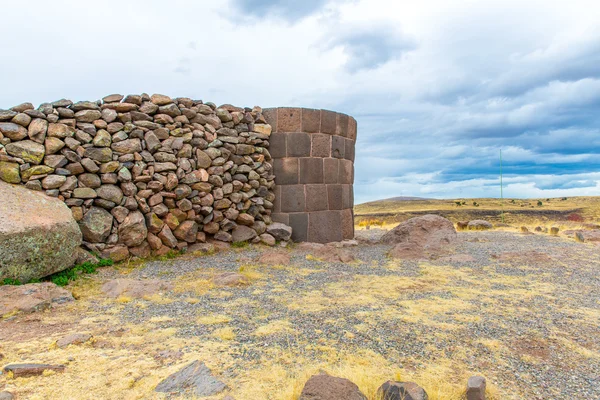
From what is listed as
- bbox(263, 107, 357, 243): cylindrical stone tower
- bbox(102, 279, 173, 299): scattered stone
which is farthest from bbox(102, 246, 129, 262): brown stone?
bbox(263, 107, 357, 243): cylindrical stone tower

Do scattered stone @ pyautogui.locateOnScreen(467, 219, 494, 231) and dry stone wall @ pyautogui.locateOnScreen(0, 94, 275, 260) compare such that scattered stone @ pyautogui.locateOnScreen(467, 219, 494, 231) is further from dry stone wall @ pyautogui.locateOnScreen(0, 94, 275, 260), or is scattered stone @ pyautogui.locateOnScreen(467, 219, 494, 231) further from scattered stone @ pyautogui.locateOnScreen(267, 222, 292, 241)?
dry stone wall @ pyautogui.locateOnScreen(0, 94, 275, 260)

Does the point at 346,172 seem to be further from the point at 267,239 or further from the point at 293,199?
the point at 267,239

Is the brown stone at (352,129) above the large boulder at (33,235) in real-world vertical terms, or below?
above

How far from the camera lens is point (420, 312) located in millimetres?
5406

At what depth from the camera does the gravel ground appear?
156 inches

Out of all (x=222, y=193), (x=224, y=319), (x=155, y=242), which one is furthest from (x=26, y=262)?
(x=222, y=193)

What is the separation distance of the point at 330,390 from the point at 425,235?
30.6 ft

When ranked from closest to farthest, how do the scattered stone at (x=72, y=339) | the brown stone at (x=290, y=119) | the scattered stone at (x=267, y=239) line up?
the scattered stone at (x=72, y=339)
the scattered stone at (x=267, y=239)
the brown stone at (x=290, y=119)

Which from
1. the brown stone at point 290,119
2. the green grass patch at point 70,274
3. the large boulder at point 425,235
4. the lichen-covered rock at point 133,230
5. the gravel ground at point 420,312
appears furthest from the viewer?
the brown stone at point 290,119

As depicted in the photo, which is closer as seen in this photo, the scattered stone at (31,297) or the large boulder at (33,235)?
the scattered stone at (31,297)

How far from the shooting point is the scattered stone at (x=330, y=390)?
3.00m

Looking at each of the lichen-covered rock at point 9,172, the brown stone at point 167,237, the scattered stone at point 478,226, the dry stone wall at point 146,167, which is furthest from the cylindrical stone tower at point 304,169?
the scattered stone at point 478,226

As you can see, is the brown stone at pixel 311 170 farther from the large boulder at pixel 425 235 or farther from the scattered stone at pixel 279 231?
the large boulder at pixel 425 235

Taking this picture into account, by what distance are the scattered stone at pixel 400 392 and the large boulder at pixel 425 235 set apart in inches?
277
